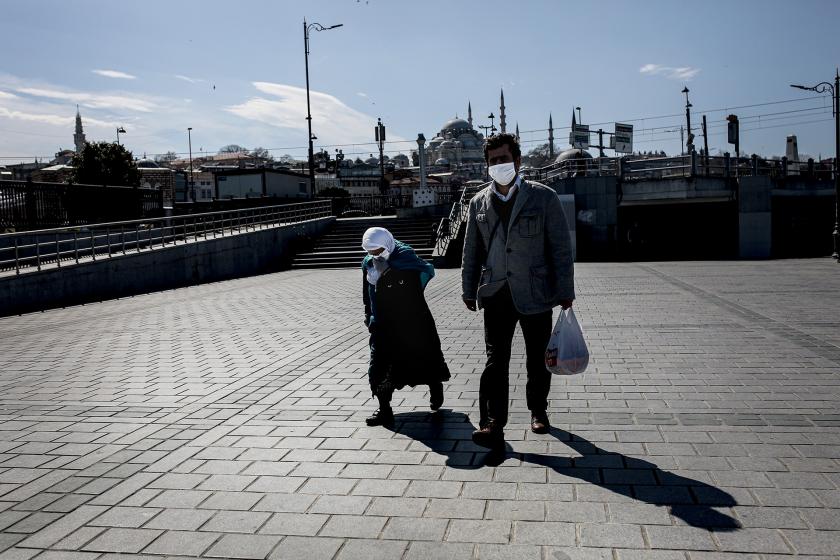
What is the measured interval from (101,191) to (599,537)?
24.0 m

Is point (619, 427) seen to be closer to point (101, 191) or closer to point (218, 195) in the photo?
point (101, 191)

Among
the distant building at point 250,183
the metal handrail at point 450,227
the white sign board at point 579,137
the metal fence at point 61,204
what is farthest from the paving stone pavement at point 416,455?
the white sign board at point 579,137

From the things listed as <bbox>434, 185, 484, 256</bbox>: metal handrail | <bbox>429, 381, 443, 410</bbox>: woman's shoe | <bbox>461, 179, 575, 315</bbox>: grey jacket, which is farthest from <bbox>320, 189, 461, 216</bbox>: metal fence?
<bbox>461, 179, 575, 315</bbox>: grey jacket

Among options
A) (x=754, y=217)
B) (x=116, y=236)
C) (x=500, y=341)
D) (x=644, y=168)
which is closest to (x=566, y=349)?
(x=500, y=341)

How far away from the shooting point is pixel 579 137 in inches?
2141

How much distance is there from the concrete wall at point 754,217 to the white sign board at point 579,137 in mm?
29353

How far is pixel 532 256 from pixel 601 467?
130cm

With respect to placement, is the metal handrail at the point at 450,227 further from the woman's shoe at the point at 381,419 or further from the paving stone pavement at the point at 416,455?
the woman's shoe at the point at 381,419

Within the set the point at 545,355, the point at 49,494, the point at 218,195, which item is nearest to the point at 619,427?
the point at 545,355

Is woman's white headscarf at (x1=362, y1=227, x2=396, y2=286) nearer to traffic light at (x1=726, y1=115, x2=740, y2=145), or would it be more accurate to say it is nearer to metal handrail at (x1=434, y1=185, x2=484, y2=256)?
metal handrail at (x1=434, y1=185, x2=484, y2=256)

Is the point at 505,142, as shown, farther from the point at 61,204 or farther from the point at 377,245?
the point at 61,204

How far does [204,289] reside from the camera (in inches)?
684

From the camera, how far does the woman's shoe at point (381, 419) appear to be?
5.01 meters

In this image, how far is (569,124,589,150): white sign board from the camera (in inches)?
2126
